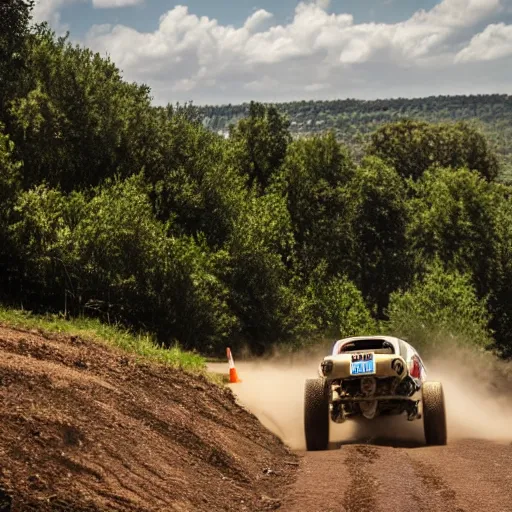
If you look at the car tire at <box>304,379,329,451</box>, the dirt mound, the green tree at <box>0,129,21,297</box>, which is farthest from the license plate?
the green tree at <box>0,129,21,297</box>

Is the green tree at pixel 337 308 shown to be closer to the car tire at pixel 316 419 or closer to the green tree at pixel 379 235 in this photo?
the green tree at pixel 379 235

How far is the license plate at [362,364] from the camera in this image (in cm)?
1425

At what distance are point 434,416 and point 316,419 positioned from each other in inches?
80.3

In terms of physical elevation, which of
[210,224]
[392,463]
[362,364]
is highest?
[210,224]

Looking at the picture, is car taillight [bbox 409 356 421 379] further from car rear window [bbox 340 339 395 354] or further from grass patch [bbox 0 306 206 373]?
grass patch [bbox 0 306 206 373]

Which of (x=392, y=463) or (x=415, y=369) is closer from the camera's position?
(x=392, y=463)

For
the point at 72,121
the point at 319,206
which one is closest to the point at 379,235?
the point at 319,206

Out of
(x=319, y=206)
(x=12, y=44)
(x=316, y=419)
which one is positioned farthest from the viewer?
(x=319, y=206)

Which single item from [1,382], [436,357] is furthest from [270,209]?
[1,382]

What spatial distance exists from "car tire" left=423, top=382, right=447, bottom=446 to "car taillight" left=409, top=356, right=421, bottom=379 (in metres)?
0.66

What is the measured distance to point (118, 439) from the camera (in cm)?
977

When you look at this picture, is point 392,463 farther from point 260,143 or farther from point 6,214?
point 260,143

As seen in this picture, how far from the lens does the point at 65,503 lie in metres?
7.67

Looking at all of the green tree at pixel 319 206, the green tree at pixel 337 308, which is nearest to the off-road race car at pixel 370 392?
the green tree at pixel 337 308
